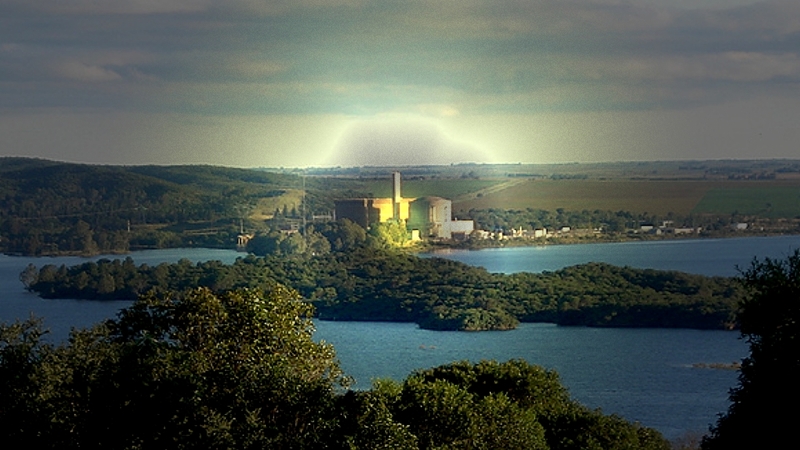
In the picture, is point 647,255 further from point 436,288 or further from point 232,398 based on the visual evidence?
point 232,398

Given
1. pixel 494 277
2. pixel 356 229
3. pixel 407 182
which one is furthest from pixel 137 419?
pixel 407 182

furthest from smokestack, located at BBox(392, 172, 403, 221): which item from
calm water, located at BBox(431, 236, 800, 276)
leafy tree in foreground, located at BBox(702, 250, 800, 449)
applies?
leafy tree in foreground, located at BBox(702, 250, 800, 449)

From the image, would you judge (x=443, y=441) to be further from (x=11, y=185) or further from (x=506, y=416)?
(x=11, y=185)

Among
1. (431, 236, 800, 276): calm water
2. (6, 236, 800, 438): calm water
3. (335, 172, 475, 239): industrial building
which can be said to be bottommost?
(6, 236, 800, 438): calm water

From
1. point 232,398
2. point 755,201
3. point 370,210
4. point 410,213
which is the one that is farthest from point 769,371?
point 755,201

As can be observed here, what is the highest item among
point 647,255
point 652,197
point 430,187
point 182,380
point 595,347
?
point 430,187

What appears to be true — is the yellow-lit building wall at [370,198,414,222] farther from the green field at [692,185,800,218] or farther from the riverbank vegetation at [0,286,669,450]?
the riverbank vegetation at [0,286,669,450]
